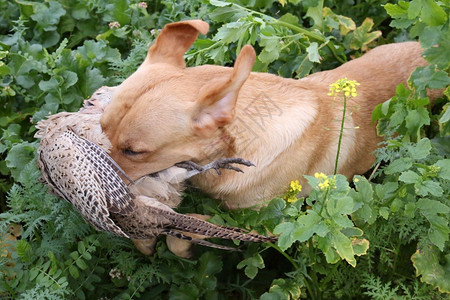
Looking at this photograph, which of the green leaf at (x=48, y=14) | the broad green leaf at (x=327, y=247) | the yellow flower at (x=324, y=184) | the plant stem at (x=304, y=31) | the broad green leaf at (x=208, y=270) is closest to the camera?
the yellow flower at (x=324, y=184)

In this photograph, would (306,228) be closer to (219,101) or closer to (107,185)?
(219,101)

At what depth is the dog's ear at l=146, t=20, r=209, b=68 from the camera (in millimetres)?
2844

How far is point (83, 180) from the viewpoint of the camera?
2365 mm

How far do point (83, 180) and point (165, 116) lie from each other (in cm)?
46

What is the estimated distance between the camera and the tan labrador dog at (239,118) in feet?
8.36

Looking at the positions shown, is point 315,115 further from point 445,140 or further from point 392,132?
point 445,140

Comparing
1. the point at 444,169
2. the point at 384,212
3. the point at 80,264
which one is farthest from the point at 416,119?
the point at 80,264

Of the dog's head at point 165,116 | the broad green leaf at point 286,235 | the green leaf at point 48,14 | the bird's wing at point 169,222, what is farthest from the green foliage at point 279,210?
the dog's head at point 165,116

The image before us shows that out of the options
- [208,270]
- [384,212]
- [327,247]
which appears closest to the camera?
[327,247]

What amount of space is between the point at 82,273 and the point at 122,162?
0.78 meters

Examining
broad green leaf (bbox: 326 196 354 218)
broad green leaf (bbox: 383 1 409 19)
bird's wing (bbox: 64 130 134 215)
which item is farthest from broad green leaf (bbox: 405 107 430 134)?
bird's wing (bbox: 64 130 134 215)

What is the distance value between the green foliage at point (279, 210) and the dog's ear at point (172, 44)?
1.52 ft

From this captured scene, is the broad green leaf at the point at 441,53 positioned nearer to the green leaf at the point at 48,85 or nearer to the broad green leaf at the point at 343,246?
the broad green leaf at the point at 343,246

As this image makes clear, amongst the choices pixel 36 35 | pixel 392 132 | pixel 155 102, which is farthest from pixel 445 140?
pixel 36 35
